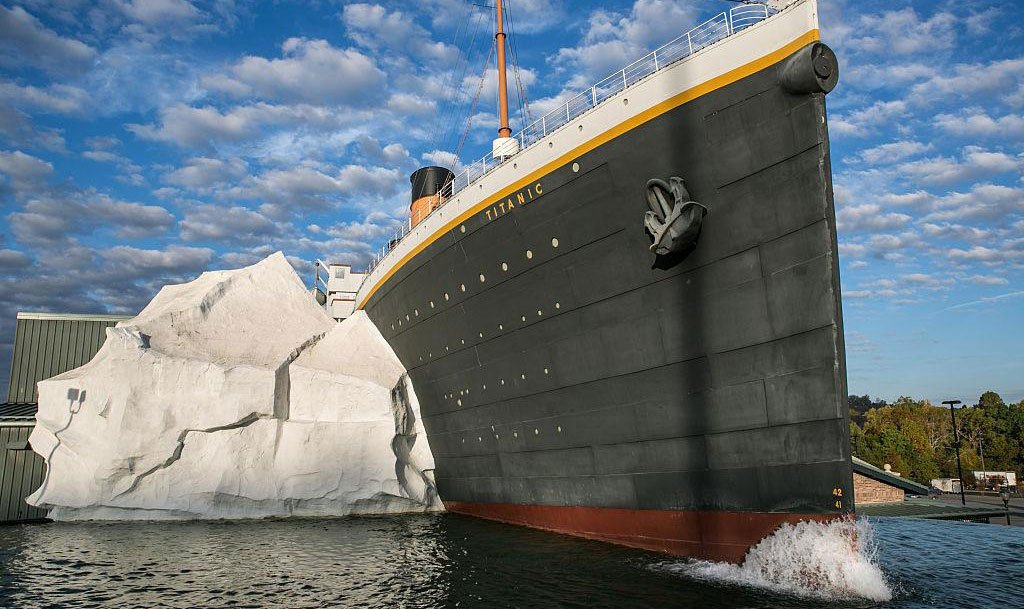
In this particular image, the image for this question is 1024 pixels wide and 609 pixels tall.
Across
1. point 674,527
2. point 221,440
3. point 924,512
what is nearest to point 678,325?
point 674,527

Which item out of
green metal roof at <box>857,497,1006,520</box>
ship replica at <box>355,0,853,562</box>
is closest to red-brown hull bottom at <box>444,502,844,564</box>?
ship replica at <box>355,0,853,562</box>

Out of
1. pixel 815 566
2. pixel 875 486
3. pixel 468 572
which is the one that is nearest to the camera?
pixel 815 566

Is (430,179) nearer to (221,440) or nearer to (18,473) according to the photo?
(221,440)

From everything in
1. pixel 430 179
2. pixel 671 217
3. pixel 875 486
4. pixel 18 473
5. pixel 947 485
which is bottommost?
pixel 947 485

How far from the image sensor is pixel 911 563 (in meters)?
12.6

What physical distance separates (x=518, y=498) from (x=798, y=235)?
9044 millimetres

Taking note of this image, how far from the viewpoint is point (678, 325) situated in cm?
1111

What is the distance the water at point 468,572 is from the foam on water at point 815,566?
0.06ft

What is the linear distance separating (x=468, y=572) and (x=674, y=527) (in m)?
3.99

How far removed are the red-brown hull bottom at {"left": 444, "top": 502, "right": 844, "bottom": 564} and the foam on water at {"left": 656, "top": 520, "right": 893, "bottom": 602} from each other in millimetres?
197

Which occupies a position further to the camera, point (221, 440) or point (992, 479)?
point (992, 479)

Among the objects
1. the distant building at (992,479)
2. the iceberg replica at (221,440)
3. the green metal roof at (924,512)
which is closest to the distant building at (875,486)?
the green metal roof at (924,512)

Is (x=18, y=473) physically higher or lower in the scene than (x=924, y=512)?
→ higher

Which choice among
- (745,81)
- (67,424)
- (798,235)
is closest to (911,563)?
(798,235)
